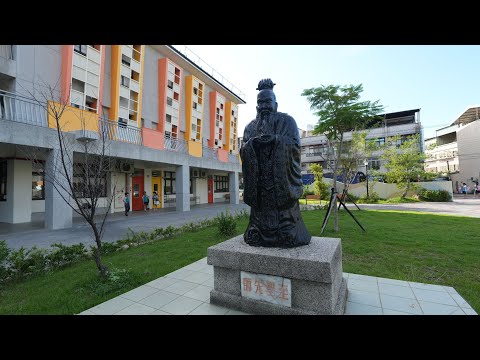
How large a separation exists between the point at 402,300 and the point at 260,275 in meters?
2.34

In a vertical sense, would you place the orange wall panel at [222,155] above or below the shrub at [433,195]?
above

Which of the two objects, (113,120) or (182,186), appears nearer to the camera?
(113,120)

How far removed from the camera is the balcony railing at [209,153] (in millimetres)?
19319

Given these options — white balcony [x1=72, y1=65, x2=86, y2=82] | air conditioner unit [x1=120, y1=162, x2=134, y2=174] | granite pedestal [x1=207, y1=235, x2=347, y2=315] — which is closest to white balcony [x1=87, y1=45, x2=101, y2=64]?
white balcony [x1=72, y1=65, x2=86, y2=82]

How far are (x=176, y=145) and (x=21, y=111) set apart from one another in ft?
27.4

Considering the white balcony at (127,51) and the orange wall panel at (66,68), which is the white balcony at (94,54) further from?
the white balcony at (127,51)

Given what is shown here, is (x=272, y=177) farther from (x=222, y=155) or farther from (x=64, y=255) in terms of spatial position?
(x=222, y=155)

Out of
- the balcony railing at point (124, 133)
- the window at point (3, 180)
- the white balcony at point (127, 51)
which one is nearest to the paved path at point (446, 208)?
the balcony railing at point (124, 133)

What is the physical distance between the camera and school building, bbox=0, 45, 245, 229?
30.9ft

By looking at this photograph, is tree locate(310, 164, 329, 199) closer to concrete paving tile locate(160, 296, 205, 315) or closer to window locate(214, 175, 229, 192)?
window locate(214, 175, 229, 192)

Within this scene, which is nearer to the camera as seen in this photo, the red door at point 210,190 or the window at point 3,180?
the window at point 3,180

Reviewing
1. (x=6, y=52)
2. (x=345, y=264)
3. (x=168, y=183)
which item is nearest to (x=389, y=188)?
(x=168, y=183)

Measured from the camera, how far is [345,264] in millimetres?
5434

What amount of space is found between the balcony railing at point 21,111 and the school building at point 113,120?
35mm
